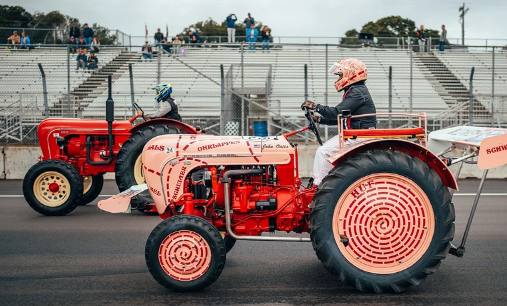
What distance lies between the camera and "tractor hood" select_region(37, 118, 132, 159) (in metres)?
10.2

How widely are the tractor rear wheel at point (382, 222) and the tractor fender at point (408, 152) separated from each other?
4.1 inches

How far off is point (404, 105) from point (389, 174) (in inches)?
497

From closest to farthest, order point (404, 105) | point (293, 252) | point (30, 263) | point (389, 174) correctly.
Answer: point (389, 174), point (30, 263), point (293, 252), point (404, 105)

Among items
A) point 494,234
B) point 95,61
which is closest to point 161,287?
point 494,234

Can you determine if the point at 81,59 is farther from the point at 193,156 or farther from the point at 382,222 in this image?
the point at 382,222

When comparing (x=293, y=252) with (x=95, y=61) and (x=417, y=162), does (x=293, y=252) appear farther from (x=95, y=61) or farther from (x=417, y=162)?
(x=95, y=61)

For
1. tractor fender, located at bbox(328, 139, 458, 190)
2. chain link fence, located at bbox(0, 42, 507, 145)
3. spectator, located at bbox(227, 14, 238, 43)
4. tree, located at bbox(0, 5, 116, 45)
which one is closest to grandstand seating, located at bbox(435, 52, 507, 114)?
chain link fence, located at bbox(0, 42, 507, 145)

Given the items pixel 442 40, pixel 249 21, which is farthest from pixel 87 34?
pixel 442 40

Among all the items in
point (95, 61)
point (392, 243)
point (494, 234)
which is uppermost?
point (95, 61)

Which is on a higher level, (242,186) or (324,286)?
(242,186)

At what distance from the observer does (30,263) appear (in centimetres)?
637

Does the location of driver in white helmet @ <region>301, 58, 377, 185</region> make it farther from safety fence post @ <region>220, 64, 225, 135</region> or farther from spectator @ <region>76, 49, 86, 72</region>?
spectator @ <region>76, 49, 86, 72</region>

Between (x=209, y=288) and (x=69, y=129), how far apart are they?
5.74 meters

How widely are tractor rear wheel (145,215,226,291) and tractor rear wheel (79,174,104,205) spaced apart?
5.56m
